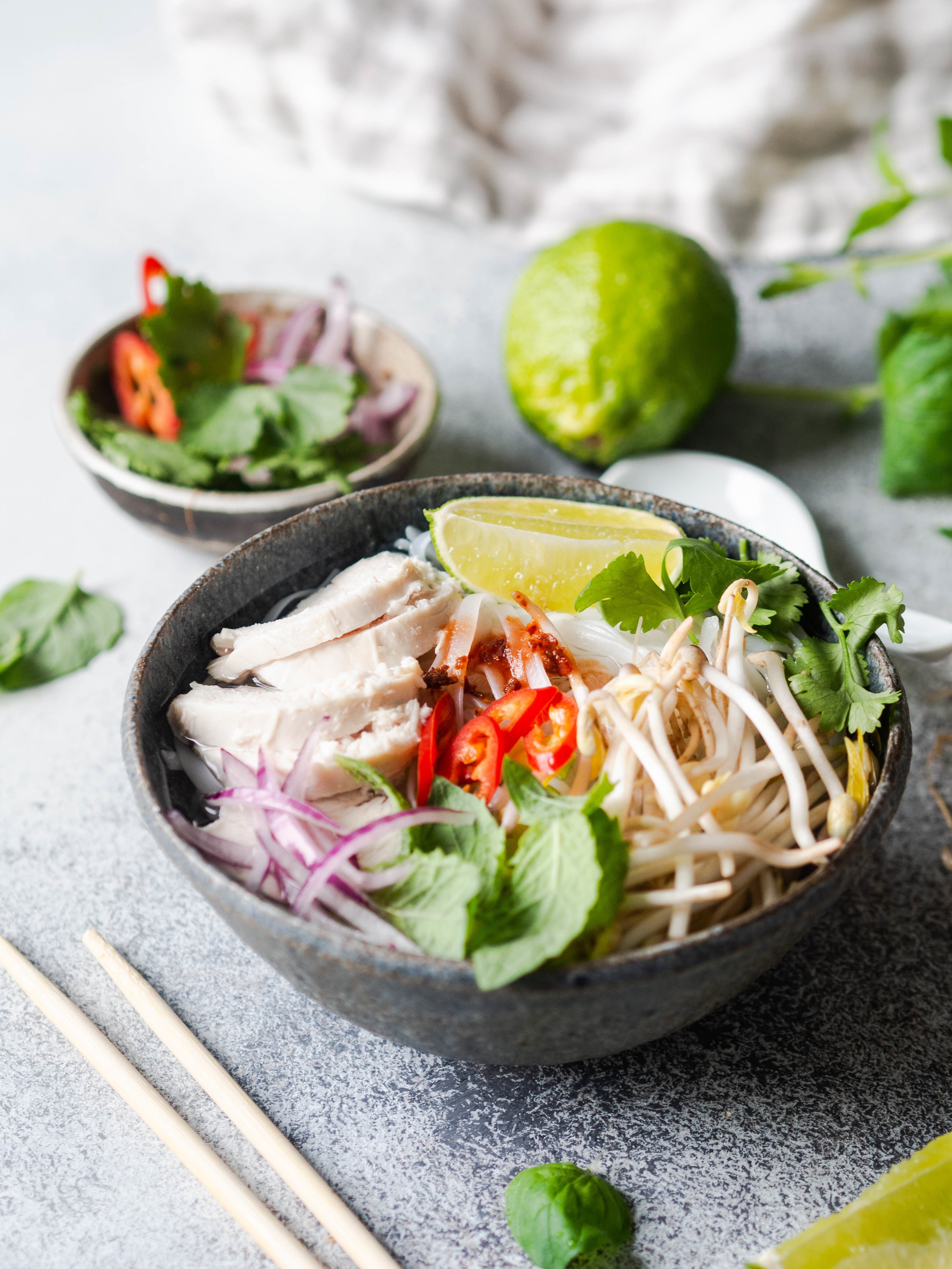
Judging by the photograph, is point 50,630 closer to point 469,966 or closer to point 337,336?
point 337,336

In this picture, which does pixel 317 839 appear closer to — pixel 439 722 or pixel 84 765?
pixel 439 722

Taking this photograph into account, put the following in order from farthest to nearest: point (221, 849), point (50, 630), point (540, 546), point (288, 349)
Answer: point (288, 349) < point (50, 630) < point (540, 546) < point (221, 849)

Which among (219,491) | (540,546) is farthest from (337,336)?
(540,546)

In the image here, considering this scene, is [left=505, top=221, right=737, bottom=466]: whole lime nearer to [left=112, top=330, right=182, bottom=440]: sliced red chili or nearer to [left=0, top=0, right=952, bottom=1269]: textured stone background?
[left=0, top=0, right=952, bottom=1269]: textured stone background

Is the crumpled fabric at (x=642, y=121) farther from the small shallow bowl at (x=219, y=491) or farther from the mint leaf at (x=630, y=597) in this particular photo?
the mint leaf at (x=630, y=597)

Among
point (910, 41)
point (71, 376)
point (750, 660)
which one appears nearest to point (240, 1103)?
point (750, 660)

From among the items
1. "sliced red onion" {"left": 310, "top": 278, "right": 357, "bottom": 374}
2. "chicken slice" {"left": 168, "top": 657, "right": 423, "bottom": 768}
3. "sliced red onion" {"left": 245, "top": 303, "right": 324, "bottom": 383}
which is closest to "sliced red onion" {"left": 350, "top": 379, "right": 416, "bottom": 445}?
"sliced red onion" {"left": 310, "top": 278, "right": 357, "bottom": 374}
